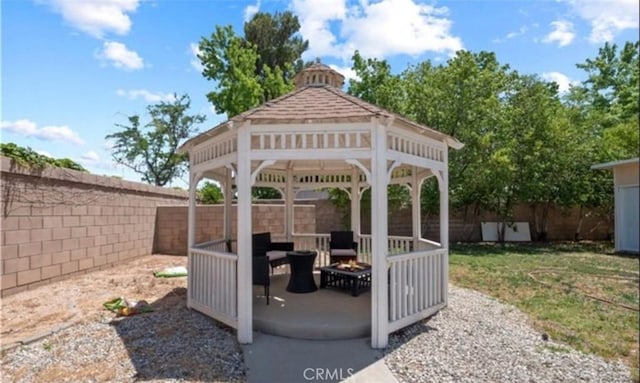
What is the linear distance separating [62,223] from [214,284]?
4.26 metres

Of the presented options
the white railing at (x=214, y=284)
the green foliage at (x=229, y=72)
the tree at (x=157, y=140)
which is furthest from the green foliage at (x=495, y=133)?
the tree at (x=157, y=140)

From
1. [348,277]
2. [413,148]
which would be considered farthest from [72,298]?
[413,148]

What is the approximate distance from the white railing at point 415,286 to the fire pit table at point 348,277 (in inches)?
39.8

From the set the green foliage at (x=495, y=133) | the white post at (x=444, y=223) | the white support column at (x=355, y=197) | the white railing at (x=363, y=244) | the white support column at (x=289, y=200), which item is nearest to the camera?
the white post at (x=444, y=223)

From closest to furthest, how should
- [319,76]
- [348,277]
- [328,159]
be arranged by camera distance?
[328,159] → [348,277] → [319,76]

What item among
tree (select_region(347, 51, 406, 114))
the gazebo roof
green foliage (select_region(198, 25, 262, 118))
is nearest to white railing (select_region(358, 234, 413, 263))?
the gazebo roof

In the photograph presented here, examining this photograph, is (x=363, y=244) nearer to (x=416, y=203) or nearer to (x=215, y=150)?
(x=416, y=203)

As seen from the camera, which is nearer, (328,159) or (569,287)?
(328,159)

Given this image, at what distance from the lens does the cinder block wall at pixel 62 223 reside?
619 cm

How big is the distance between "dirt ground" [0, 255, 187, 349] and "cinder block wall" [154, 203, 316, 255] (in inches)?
94.3

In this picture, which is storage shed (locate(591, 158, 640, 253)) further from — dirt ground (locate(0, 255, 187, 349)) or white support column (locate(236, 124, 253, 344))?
dirt ground (locate(0, 255, 187, 349))

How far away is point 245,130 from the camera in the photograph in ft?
14.8

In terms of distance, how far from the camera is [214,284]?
5176 mm

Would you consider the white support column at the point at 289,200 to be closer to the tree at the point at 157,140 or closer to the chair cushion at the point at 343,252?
the chair cushion at the point at 343,252
